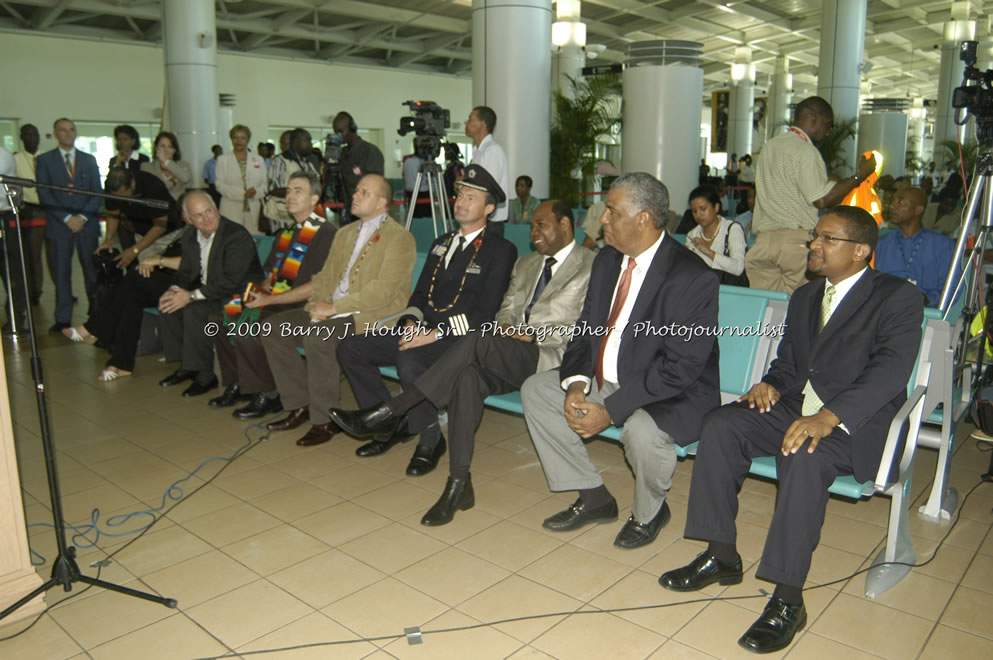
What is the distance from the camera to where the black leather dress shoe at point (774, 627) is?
8.16 feet

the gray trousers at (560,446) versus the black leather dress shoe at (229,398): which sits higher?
the gray trousers at (560,446)

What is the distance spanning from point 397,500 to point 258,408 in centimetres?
159

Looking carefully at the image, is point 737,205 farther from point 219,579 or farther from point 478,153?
point 219,579

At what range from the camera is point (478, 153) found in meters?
6.18

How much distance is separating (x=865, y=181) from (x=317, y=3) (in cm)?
1673

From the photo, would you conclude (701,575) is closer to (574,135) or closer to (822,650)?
(822,650)

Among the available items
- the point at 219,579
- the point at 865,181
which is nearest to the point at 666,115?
the point at 865,181

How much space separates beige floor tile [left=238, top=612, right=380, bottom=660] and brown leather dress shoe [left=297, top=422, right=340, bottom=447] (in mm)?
1797

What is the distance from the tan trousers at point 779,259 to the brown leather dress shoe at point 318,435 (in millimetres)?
2683


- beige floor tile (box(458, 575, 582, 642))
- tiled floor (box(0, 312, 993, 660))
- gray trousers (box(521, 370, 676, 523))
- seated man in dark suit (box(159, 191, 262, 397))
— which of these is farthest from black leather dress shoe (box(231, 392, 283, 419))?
beige floor tile (box(458, 575, 582, 642))

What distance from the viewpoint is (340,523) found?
345 cm

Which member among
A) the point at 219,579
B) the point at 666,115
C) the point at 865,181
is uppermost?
the point at 666,115

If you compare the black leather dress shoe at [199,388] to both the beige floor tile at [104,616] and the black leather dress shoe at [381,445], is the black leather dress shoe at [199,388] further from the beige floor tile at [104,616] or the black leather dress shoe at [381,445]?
the beige floor tile at [104,616]

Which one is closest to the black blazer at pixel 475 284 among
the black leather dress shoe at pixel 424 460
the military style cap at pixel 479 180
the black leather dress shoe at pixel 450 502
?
the military style cap at pixel 479 180
